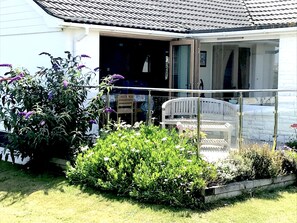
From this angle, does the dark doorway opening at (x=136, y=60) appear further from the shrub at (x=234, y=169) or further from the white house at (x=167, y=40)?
the shrub at (x=234, y=169)

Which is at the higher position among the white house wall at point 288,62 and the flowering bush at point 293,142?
the white house wall at point 288,62

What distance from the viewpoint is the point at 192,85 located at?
13219 mm

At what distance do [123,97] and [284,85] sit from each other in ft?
14.3

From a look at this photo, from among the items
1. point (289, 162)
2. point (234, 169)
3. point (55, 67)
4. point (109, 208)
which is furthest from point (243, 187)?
point (55, 67)

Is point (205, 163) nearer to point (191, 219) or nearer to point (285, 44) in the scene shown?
point (191, 219)

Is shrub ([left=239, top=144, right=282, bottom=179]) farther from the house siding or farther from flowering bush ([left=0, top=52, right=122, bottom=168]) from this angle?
the house siding

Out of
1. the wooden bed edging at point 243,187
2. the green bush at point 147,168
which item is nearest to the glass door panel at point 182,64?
the green bush at point 147,168

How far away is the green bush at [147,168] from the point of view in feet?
22.6

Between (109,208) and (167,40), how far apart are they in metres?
7.88

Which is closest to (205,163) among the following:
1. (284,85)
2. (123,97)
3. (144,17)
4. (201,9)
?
(123,97)

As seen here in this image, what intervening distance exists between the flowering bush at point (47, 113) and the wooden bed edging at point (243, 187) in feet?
9.91

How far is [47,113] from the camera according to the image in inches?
343

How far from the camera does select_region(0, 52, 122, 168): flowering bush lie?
341 inches

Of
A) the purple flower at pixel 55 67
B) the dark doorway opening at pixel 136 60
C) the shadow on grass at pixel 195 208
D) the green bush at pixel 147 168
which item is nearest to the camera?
the shadow on grass at pixel 195 208
